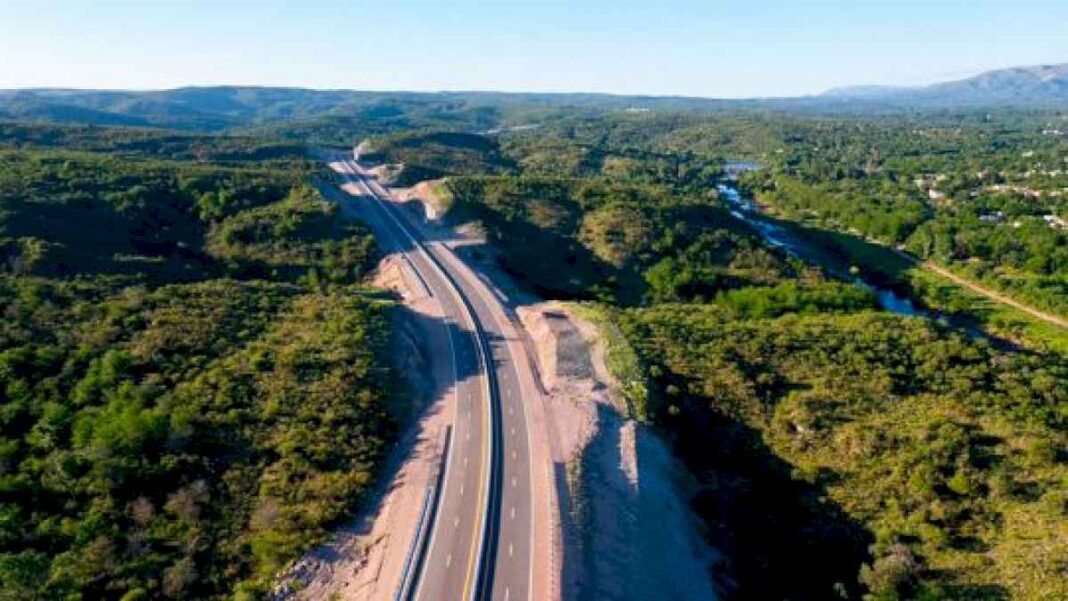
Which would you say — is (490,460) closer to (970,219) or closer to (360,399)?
(360,399)

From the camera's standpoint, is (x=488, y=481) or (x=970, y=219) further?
(x=970, y=219)

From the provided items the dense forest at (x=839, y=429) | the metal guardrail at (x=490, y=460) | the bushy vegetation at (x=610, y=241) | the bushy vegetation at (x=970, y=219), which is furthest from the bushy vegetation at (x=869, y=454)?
the bushy vegetation at (x=970, y=219)

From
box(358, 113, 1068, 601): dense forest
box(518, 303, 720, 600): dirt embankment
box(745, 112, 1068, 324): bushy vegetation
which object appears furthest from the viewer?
box(745, 112, 1068, 324): bushy vegetation

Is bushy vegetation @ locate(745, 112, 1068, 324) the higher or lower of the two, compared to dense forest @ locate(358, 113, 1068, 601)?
higher

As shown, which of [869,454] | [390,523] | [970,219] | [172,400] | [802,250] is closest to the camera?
[390,523]

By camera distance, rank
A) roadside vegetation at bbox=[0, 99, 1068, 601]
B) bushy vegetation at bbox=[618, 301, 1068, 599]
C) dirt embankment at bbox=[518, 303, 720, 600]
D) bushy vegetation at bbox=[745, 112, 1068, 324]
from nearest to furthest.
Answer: dirt embankment at bbox=[518, 303, 720, 600] < roadside vegetation at bbox=[0, 99, 1068, 601] < bushy vegetation at bbox=[618, 301, 1068, 599] < bushy vegetation at bbox=[745, 112, 1068, 324]

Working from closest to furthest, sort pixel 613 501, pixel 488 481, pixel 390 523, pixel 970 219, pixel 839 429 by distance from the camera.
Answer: pixel 390 523
pixel 613 501
pixel 488 481
pixel 839 429
pixel 970 219

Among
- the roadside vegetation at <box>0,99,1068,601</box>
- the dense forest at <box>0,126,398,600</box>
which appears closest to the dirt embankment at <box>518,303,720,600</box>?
the roadside vegetation at <box>0,99,1068,601</box>

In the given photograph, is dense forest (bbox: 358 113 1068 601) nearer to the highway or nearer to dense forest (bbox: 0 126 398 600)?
the highway

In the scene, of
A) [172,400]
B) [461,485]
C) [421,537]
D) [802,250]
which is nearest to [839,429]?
[461,485]
